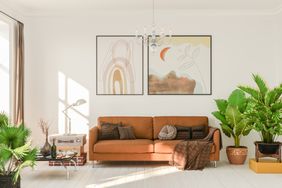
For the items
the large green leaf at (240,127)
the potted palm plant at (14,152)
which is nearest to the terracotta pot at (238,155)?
the large green leaf at (240,127)

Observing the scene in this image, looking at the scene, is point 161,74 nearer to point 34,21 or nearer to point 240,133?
point 240,133

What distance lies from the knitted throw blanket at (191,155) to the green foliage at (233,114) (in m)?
0.70

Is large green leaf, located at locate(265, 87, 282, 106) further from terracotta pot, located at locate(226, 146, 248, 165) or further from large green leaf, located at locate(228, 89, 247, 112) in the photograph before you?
terracotta pot, located at locate(226, 146, 248, 165)

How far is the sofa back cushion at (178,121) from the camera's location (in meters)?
7.72

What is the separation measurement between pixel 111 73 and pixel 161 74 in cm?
97

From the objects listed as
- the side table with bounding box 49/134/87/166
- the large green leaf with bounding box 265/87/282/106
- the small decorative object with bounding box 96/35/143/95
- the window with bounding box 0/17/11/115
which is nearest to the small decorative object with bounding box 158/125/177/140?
the small decorative object with bounding box 96/35/143/95

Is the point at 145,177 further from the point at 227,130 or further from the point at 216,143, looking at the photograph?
the point at 227,130

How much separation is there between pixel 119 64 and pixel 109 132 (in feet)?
4.63

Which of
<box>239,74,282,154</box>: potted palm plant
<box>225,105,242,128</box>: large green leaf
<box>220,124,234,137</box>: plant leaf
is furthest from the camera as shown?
<box>220,124,234,137</box>: plant leaf

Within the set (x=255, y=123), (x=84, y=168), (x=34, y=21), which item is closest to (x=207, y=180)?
(x=255, y=123)

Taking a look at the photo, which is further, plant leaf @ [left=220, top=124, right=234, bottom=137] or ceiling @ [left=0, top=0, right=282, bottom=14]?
plant leaf @ [left=220, top=124, right=234, bottom=137]

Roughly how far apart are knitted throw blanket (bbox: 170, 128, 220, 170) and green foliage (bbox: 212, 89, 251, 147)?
70 cm

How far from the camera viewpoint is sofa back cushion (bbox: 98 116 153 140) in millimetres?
7750

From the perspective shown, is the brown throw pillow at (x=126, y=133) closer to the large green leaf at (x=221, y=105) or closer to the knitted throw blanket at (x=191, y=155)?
the knitted throw blanket at (x=191, y=155)
